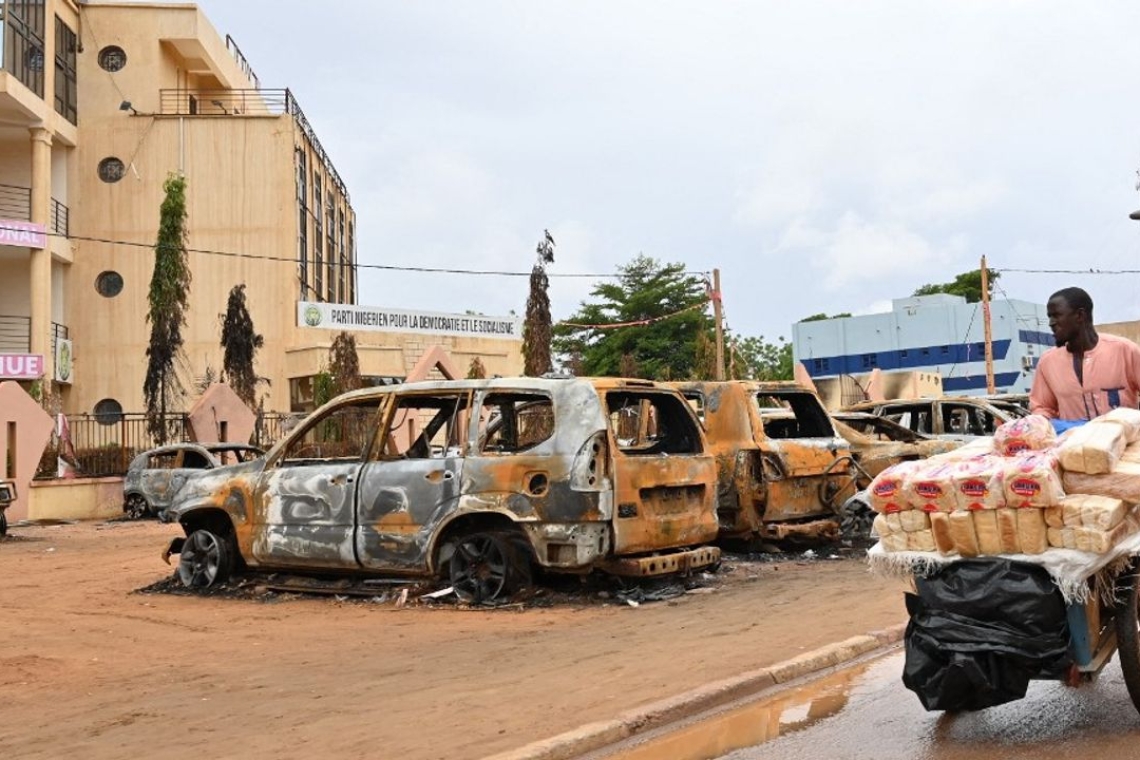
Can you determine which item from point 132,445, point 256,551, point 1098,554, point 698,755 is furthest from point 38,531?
point 1098,554

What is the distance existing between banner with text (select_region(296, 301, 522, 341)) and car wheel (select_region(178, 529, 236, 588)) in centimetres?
2922

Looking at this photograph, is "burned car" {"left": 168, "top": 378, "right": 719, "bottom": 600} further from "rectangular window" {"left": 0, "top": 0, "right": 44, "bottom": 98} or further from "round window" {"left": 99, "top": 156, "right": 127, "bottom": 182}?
"round window" {"left": 99, "top": 156, "right": 127, "bottom": 182}

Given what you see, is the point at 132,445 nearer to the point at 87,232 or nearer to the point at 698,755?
the point at 87,232

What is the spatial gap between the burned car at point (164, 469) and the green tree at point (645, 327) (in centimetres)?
3470

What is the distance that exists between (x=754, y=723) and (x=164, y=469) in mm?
19522

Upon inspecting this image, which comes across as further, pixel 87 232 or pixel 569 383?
pixel 87 232

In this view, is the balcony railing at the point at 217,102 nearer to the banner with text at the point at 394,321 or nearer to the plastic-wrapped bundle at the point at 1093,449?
the banner with text at the point at 394,321

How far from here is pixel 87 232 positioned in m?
39.5

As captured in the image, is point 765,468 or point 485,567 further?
point 765,468

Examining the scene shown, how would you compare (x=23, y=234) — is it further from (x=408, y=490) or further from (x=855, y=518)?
(x=408, y=490)

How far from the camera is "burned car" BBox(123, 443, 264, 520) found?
2278 cm

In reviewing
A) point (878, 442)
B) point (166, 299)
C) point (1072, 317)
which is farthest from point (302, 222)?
point (1072, 317)

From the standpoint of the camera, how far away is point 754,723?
5.97 meters

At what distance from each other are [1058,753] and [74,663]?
5.94 metres
